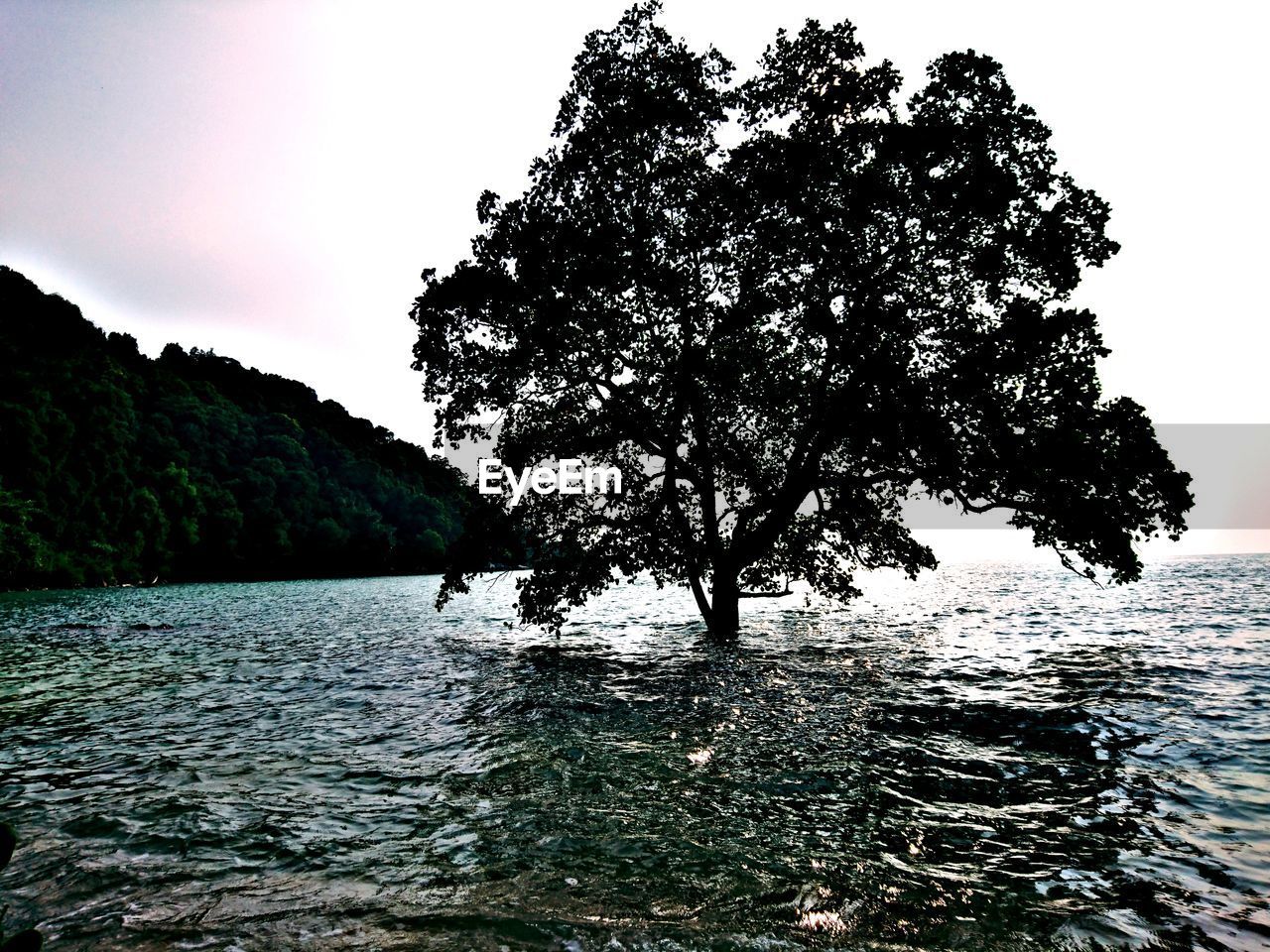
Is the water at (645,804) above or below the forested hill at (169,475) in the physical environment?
below

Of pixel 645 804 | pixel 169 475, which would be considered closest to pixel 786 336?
pixel 645 804

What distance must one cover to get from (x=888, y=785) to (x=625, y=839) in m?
4.15

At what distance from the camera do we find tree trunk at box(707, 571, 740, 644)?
25630mm

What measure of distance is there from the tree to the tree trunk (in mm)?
87

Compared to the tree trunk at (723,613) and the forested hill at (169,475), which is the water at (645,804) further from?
the forested hill at (169,475)

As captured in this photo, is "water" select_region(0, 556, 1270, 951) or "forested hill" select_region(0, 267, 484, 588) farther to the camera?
"forested hill" select_region(0, 267, 484, 588)

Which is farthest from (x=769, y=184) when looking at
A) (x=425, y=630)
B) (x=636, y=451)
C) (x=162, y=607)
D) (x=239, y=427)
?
(x=239, y=427)

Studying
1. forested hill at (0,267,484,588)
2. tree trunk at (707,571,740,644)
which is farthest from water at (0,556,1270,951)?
forested hill at (0,267,484,588)

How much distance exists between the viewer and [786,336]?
2245 cm

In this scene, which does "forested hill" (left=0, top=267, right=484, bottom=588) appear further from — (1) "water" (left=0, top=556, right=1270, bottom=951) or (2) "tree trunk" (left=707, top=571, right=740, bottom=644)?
(2) "tree trunk" (left=707, top=571, right=740, bottom=644)

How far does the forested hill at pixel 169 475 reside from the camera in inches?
2766

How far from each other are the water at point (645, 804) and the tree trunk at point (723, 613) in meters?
4.87

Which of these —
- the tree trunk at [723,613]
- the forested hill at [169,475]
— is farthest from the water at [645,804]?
the forested hill at [169,475]

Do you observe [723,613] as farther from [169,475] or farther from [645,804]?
[169,475]
